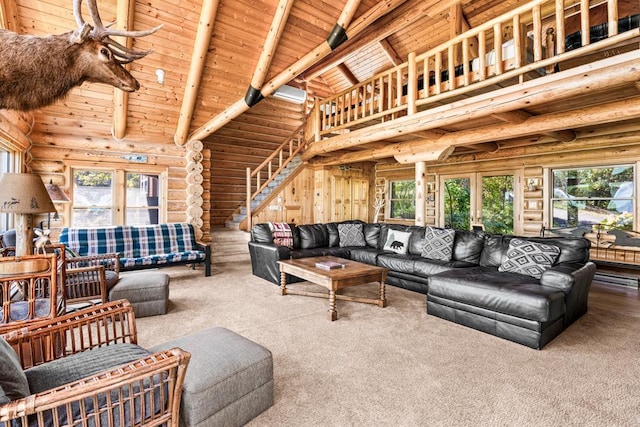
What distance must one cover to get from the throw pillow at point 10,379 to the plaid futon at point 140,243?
12.4 ft

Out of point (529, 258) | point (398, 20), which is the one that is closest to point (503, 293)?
point (529, 258)

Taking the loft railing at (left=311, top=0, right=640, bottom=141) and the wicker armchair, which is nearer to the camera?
the wicker armchair

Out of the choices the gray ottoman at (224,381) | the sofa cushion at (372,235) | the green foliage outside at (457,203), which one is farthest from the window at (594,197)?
the gray ottoman at (224,381)

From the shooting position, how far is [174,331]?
3096 mm

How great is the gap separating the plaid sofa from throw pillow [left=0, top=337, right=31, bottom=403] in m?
3.78

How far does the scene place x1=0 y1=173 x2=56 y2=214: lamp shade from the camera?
198 cm

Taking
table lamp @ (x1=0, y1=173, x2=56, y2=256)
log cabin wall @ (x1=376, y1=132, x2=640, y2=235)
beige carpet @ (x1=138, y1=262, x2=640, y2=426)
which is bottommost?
beige carpet @ (x1=138, y1=262, x2=640, y2=426)

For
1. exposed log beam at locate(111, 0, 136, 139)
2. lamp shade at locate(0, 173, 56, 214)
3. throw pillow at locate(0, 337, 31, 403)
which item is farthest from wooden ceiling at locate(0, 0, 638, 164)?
throw pillow at locate(0, 337, 31, 403)

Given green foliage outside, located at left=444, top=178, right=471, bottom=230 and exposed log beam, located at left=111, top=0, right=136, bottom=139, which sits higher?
exposed log beam, located at left=111, top=0, right=136, bottom=139

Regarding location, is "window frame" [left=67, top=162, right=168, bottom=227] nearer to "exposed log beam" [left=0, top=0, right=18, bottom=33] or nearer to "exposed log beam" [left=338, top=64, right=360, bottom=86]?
"exposed log beam" [left=0, top=0, right=18, bottom=33]

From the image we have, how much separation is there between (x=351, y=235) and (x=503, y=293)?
3293mm

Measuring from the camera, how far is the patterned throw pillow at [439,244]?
4.61 metres

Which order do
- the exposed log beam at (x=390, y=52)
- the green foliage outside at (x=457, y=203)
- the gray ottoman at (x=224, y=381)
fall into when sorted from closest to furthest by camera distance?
the gray ottoman at (x=224, y=381) < the green foliage outside at (x=457, y=203) < the exposed log beam at (x=390, y=52)

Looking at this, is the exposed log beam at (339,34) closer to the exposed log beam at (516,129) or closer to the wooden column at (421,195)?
the exposed log beam at (516,129)
